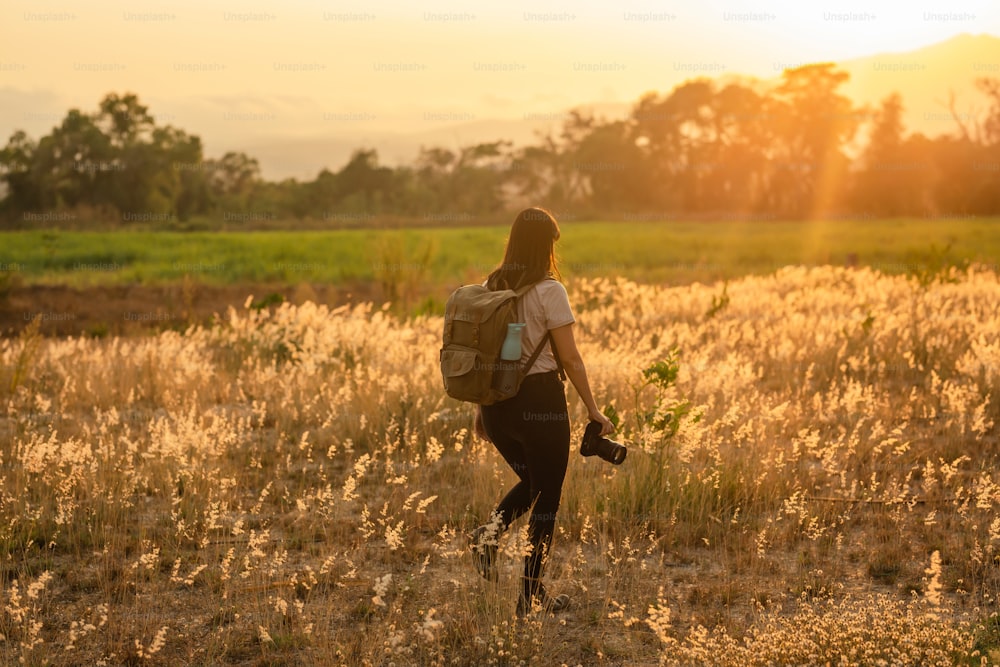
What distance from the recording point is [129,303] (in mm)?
20547

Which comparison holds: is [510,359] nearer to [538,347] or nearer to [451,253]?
[538,347]

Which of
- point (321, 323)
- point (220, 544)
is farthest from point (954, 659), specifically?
point (321, 323)

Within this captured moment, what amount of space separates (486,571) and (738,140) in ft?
209

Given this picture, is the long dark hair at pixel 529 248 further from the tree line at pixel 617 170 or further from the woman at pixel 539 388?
the tree line at pixel 617 170

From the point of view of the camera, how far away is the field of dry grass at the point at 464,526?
13.1ft

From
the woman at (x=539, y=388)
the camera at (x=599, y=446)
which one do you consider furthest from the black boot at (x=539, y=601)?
the camera at (x=599, y=446)

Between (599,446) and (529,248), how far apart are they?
931mm

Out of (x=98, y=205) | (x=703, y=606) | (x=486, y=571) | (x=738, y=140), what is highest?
(x=738, y=140)

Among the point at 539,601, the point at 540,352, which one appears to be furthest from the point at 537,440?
the point at 539,601

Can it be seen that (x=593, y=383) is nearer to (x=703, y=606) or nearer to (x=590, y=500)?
(x=590, y=500)

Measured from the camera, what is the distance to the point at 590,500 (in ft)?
18.1

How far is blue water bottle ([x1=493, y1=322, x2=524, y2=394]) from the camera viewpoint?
12.8 feet

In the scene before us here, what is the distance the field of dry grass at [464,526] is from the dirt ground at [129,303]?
8.10 meters

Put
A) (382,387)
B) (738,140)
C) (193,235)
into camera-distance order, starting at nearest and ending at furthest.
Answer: (382,387) → (193,235) → (738,140)
